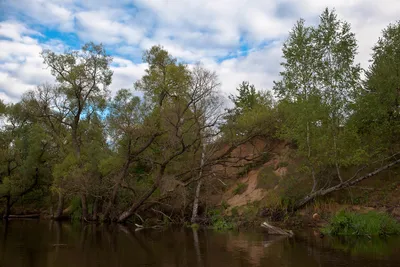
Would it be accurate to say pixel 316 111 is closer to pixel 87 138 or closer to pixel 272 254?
pixel 272 254

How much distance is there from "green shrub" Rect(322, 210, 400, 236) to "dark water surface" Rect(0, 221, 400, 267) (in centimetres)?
156

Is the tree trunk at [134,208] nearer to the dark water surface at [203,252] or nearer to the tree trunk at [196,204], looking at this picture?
the tree trunk at [196,204]

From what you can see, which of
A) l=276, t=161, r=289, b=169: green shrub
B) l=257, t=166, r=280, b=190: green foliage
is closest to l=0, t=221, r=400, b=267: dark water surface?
l=257, t=166, r=280, b=190: green foliage

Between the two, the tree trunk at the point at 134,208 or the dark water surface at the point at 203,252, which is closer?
the dark water surface at the point at 203,252

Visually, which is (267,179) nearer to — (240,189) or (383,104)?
(240,189)

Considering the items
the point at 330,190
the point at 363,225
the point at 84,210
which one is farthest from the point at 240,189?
the point at 84,210

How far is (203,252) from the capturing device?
14750mm

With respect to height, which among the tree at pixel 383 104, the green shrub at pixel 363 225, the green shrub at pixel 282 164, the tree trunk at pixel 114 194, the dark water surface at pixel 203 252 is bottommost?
the dark water surface at pixel 203 252

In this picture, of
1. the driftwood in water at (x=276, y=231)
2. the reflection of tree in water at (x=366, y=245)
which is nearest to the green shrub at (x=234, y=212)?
the driftwood in water at (x=276, y=231)

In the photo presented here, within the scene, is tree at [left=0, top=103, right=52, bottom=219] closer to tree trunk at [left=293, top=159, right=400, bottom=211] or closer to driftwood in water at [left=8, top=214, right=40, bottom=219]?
driftwood in water at [left=8, top=214, right=40, bottom=219]

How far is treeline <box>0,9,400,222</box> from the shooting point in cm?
2288

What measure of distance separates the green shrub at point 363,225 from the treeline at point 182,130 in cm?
356

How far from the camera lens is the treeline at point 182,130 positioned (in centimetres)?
2288

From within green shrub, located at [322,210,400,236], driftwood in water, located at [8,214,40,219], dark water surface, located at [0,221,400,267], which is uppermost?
green shrub, located at [322,210,400,236]
